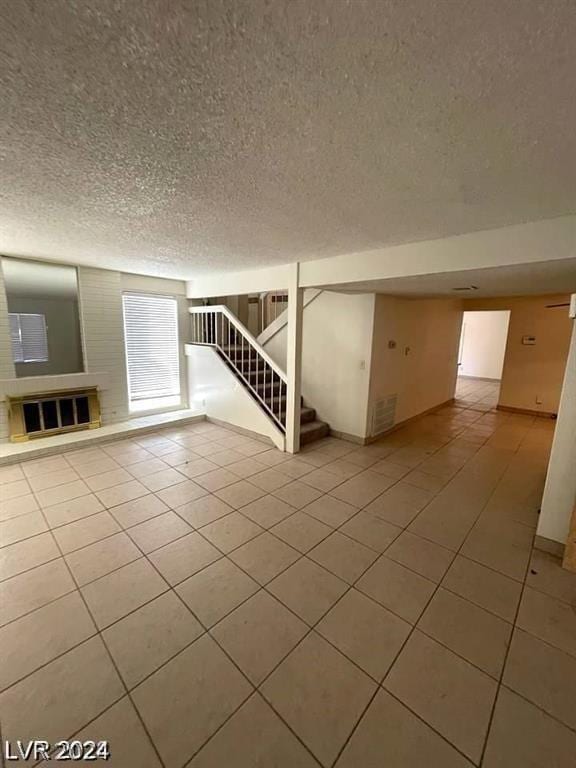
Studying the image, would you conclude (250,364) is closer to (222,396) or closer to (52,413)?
(222,396)

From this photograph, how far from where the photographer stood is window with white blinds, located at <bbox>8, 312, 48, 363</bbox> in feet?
12.9

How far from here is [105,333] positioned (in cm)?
465

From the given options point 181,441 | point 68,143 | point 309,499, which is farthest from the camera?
point 181,441

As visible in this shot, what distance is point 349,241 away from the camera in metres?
2.77

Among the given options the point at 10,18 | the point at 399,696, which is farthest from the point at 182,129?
the point at 399,696

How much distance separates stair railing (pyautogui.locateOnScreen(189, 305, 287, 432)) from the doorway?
254 inches

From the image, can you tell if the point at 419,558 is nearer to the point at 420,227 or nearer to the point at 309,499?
the point at 309,499

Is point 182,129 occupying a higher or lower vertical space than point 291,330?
higher

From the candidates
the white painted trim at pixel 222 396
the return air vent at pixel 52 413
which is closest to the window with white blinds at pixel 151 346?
the white painted trim at pixel 222 396

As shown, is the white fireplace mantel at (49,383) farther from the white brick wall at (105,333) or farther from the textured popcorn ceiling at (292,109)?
the textured popcorn ceiling at (292,109)

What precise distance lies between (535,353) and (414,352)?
277cm

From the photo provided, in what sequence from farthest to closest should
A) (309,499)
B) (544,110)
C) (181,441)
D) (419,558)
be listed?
(181,441), (309,499), (419,558), (544,110)

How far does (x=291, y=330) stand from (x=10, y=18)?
3.23 m

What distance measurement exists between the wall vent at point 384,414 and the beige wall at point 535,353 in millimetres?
3214
